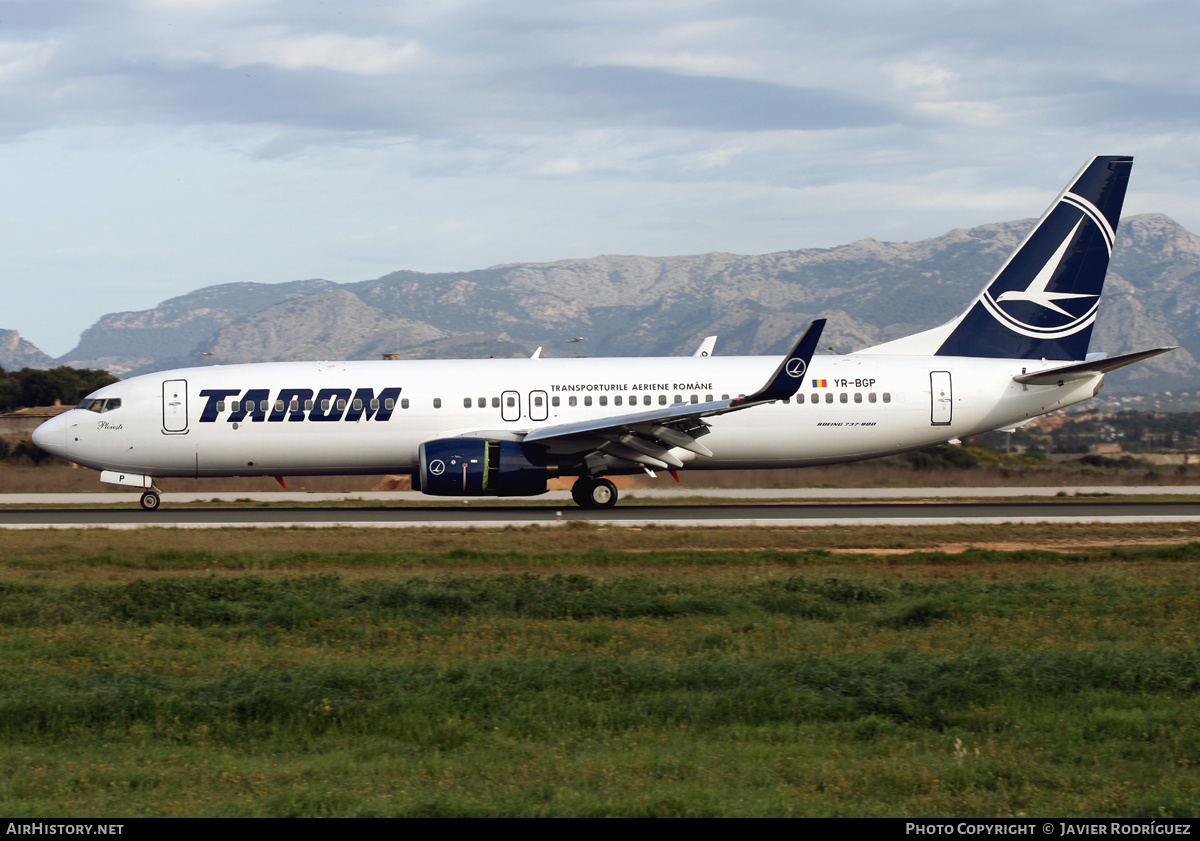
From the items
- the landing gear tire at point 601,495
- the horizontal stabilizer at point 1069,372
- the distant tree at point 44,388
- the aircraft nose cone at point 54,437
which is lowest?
the landing gear tire at point 601,495

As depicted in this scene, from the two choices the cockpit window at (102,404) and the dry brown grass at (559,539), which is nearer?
the dry brown grass at (559,539)

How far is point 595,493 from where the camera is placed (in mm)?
26203

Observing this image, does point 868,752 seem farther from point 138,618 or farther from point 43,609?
point 43,609

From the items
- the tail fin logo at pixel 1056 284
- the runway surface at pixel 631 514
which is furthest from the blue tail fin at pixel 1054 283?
the runway surface at pixel 631 514

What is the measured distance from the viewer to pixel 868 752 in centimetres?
714

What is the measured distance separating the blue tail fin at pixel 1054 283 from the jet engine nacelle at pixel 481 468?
39.0 ft

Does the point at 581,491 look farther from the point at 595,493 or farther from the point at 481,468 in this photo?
the point at 481,468

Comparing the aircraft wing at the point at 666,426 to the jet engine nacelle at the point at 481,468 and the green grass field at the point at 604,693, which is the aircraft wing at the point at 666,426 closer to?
the jet engine nacelle at the point at 481,468

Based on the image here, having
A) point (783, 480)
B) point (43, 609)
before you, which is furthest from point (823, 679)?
point (783, 480)

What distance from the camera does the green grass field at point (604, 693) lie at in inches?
248

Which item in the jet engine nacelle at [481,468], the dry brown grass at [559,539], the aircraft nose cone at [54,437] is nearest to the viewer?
the dry brown grass at [559,539]

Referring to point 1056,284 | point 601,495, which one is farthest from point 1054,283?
point 601,495

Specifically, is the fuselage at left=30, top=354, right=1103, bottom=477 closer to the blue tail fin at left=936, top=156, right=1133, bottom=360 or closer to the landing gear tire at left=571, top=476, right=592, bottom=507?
the landing gear tire at left=571, top=476, right=592, bottom=507
